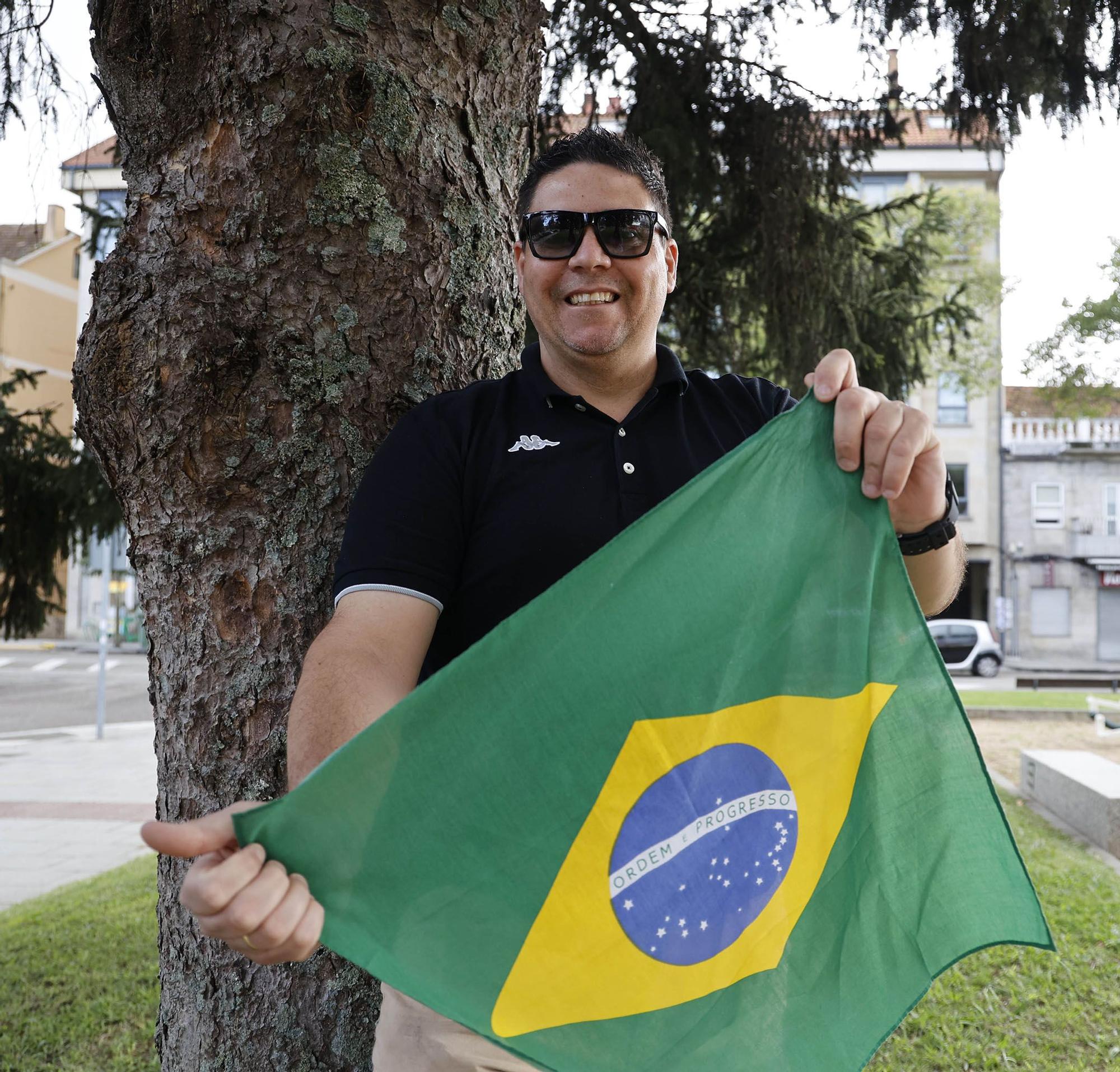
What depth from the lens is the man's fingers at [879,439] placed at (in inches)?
69.9

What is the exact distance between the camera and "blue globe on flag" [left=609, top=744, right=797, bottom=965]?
5.35 feet

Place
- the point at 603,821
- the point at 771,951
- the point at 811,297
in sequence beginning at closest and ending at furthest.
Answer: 1. the point at 603,821
2. the point at 771,951
3. the point at 811,297

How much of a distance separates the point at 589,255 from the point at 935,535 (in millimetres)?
891

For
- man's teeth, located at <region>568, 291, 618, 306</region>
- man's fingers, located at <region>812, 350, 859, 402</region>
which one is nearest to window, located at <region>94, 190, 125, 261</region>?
man's teeth, located at <region>568, 291, 618, 306</region>

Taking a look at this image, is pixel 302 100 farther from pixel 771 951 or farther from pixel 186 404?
pixel 771 951

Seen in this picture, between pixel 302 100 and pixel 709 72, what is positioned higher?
pixel 709 72

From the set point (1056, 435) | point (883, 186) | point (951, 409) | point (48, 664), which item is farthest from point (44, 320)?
point (1056, 435)

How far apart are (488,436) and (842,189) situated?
487cm

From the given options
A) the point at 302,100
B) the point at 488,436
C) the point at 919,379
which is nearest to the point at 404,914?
the point at 488,436

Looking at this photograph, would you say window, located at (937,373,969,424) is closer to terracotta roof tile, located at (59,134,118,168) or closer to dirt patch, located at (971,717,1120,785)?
dirt patch, located at (971,717,1120,785)

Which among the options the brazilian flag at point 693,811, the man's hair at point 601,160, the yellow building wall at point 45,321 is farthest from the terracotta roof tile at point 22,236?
the yellow building wall at point 45,321

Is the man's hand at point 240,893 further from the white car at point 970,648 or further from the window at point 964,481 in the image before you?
the window at point 964,481

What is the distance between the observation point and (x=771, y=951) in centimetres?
173

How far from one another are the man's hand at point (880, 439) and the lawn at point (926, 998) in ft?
10.1
